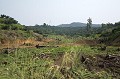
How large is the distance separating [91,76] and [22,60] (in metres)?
3.04

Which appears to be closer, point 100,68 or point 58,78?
point 58,78

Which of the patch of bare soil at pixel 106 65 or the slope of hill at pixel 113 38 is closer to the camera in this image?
the patch of bare soil at pixel 106 65

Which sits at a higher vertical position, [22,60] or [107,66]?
[22,60]

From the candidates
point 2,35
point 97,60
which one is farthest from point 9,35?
point 97,60

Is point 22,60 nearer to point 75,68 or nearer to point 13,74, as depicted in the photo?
point 13,74

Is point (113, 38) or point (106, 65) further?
point (113, 38)

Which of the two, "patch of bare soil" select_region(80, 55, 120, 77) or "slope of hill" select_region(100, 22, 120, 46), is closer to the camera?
"patch of bare soil" select_region(80, 55, 120, 77)

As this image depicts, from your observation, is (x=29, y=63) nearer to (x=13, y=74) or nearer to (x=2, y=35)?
(x=13, y=74)

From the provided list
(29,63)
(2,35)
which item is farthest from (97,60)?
(2,35)

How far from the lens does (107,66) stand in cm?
930

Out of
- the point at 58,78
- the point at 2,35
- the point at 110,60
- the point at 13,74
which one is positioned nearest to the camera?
the point at 13,74

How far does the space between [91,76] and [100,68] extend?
197 centimetres

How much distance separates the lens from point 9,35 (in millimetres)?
26625

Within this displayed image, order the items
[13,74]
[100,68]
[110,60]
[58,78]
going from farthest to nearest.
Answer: [110,60], [100,68], [58,78], [13,74]
